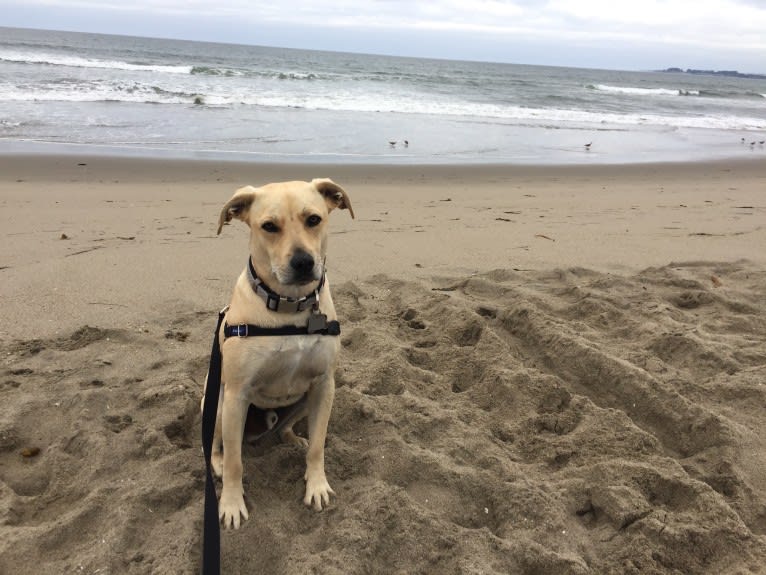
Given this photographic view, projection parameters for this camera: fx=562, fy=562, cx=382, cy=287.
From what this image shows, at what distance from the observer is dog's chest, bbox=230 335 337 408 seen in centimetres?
260

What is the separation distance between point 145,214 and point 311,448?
5.49 metres

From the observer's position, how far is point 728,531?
2346 millimetres

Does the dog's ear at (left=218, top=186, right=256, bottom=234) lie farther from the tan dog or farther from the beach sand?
the beach sand

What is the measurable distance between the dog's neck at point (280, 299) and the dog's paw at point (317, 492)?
2.73ft

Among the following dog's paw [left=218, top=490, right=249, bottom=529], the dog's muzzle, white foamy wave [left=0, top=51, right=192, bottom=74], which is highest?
white foamy wave [left=0, top=51, right=192, bottom=74]

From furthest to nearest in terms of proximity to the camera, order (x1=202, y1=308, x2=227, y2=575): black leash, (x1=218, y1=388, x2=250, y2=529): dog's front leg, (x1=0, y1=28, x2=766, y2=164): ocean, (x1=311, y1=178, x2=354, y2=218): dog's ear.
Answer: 1. (x1=0, y1=28, x2=766, y2=164): ocean
2. (x1=311, y1=178, x2=354, y2=218): dog's ear
3. (x1=218, y1=388, x2=250, y2=529): dog's front leg
4. (x1=202, y1=308, x2=227, y2=575): black leash

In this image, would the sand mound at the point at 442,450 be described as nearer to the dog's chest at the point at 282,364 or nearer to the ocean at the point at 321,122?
the dog's chest at the point at 282,364

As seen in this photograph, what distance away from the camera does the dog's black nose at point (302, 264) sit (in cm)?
253

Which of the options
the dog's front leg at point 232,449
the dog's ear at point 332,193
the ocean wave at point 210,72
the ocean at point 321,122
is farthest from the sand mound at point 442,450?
the ocean wave at point 210,72

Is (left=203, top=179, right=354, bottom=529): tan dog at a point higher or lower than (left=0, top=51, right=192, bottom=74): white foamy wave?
lower

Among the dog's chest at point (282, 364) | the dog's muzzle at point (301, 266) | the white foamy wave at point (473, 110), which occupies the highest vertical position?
the white foamy wave at point (473, 110)

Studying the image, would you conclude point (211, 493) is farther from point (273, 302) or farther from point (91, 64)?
point (91, 64)

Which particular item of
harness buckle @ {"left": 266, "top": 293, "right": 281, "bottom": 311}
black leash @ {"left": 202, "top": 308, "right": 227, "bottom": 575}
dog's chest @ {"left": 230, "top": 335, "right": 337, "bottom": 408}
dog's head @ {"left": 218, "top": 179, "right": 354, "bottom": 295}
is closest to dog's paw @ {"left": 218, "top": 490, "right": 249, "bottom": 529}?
black leash @ {"left": 202, "top": 308, "right": 227, "bottom": 575}

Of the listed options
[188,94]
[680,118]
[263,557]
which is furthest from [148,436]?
[680,118]
